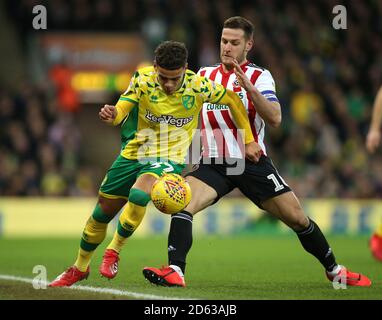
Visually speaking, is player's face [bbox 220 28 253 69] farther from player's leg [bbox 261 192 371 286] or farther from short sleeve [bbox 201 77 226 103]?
player's leg [bbox 261 192 371 286]

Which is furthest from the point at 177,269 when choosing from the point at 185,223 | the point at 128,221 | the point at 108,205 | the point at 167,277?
the point at 108,205

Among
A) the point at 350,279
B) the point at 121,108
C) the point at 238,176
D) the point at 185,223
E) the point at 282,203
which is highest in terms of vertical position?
the point at 121,108

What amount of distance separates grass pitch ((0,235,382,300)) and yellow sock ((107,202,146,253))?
36 cm

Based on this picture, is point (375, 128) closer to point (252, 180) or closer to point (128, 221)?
point (252, 180)

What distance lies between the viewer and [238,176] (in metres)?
7.84

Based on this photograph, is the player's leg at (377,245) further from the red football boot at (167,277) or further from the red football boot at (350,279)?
the red football boot at (167,277)

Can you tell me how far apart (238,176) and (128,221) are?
1049 mm

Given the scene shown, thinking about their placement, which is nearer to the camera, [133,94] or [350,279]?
[133,94]

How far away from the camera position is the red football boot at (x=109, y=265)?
7.44m
